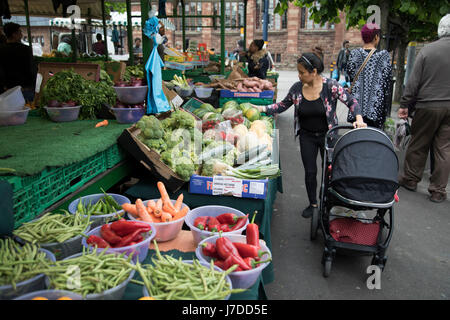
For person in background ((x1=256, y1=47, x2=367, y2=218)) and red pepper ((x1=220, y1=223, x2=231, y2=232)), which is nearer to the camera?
red pepper ((x1=220, y1=223, x2=231, y2=232))

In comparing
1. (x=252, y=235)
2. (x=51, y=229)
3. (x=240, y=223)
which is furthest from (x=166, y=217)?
(x=51, y=229)

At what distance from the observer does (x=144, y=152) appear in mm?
3170

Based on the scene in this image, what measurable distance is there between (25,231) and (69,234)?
0.25m

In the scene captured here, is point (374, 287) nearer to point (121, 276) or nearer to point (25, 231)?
point (121, 276)

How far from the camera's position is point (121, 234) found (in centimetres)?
212

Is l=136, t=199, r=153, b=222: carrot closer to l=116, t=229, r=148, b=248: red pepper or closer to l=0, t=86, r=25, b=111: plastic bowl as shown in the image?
l=116, t=229, r=148, b=248: red pepper

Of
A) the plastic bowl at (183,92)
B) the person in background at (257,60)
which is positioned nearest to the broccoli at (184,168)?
the plastic bowl at (183,92)

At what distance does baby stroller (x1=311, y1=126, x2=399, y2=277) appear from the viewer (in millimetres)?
3025

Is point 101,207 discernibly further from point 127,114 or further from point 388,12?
point 388,12

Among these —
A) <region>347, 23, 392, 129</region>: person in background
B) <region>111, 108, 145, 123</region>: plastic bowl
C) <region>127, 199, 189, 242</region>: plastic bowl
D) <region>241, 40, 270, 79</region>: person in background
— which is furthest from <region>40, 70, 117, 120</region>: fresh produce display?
<region>241, 40, 270, 79</region>: person in background

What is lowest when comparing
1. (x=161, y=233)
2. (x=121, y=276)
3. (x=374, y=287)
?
(x=374, y=287)

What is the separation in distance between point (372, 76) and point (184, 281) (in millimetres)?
4496

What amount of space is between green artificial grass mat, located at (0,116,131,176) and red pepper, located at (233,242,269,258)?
1386mm

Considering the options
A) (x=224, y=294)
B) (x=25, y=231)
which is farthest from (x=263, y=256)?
(x=25, y=231)
